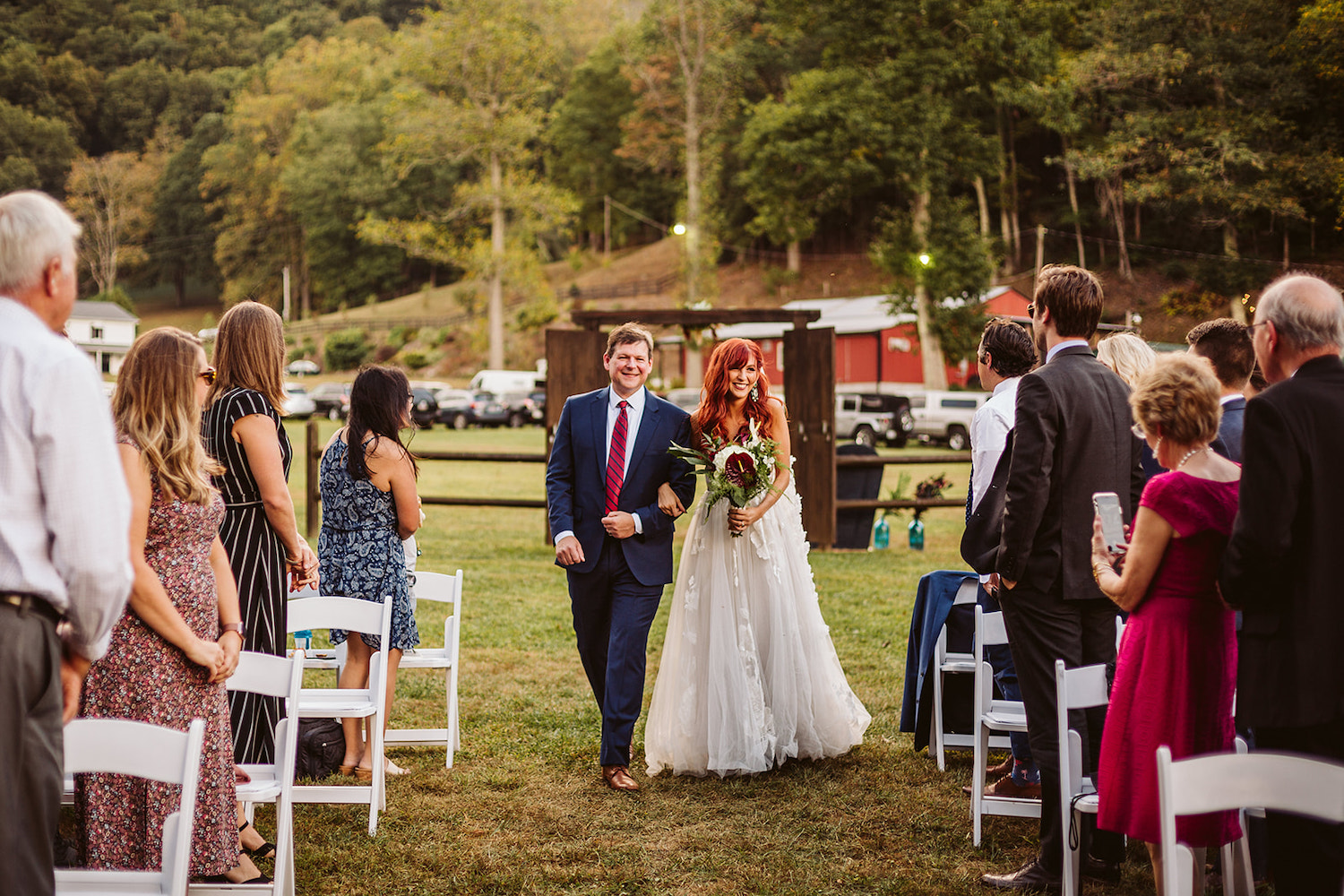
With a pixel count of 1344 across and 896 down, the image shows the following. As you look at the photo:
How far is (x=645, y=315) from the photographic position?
463 inches

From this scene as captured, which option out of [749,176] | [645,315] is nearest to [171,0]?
[749,176]

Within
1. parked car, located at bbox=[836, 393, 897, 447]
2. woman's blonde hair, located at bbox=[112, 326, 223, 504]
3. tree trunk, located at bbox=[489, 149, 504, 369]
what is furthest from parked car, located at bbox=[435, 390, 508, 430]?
woman's blonde hair, located at bbox=[112, 326, 223, 504]

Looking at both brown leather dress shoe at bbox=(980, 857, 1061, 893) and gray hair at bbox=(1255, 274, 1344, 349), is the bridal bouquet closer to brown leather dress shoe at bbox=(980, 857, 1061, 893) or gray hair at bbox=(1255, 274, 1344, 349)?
brown leather dress shoe at bbox=(980, 857, 1061, 893)

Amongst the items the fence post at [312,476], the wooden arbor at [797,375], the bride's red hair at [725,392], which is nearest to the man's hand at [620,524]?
the bride's red hair at [725,392]

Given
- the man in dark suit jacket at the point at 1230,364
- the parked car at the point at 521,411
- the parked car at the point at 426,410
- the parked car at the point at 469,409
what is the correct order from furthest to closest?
the parked car at the point at 521,411
the parked car at the point at 469,409
the parked car at the point at 426,410
the man in dark suit jacket at the point at 1230,364

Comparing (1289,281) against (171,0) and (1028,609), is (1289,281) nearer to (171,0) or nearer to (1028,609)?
(1028,609)

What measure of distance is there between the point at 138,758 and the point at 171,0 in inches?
4426

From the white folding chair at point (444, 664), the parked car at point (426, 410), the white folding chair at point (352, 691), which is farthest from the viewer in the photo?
the parked car at point (426, 410)

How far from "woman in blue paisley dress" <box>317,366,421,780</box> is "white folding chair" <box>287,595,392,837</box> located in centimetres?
52

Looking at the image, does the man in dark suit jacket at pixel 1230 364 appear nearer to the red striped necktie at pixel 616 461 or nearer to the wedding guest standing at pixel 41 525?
the red striped necktie at pixel 616 461

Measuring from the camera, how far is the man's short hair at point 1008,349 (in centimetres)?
511

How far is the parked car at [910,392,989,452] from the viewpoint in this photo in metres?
33.6

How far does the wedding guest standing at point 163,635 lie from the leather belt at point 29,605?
2.36 ft

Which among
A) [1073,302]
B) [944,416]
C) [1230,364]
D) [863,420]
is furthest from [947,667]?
[944,416]
